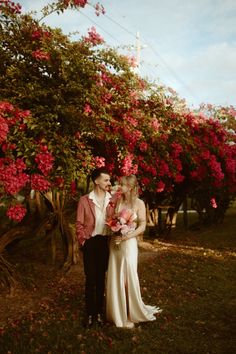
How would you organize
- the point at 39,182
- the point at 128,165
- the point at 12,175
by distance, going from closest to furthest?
1. the point at 12,175
2. the point at 39,182
3. the point at 128,165

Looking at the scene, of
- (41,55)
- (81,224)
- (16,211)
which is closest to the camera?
(81,224)

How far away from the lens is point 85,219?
6.26 metres

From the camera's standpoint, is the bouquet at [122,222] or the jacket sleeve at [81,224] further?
the jacket sleeve at [81,224]

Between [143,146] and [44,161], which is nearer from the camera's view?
[44,161]

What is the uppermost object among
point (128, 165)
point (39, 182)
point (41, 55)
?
point (41, 55)

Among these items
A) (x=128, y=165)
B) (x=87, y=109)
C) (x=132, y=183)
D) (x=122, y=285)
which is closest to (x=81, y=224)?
(x=132, y=183)

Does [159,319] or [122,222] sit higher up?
[122,222]

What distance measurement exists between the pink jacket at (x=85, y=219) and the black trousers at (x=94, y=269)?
12 cm

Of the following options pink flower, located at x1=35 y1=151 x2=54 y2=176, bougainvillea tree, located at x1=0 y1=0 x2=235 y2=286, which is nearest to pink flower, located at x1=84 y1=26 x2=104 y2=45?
bougainvillea tree, located at x1=0 y1=0 x2=235 y2=286

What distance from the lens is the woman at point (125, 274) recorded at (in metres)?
6.29

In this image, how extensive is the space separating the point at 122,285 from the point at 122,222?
3.12 feet

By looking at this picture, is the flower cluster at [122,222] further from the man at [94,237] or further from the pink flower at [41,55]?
the pink flower at [41,55]

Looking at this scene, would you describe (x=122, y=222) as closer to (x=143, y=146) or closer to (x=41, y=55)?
(x=41, y=55)

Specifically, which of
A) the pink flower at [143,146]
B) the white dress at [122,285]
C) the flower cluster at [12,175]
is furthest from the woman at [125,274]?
the pink flower at [143,146]
